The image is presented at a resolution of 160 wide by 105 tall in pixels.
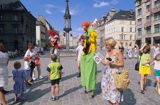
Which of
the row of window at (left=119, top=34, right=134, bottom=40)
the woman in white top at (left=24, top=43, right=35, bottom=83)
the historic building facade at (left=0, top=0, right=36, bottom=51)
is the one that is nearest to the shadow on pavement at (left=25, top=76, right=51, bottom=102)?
the woman in white top at (left=24, top=43, right=35, bottom=83)

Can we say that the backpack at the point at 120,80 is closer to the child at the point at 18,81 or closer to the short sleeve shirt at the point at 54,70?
the short sleeve shirt at the point at 54,70

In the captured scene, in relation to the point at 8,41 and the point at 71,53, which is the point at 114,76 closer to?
the point at 71,53

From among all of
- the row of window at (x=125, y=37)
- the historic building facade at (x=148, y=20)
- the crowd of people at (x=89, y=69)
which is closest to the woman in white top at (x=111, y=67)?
the crowd of people at (x=89, y=69)

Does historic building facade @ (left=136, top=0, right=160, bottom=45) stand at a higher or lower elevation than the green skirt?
higher

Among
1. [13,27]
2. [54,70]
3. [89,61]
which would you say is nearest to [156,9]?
[13,27]

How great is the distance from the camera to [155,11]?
57.0 meters

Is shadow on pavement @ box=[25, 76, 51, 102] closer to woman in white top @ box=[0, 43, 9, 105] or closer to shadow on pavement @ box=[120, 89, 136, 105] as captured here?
woman in white top @ box=[0, 43, 9, 105]

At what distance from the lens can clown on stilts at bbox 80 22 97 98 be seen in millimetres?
8258

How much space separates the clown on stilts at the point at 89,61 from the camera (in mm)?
8258

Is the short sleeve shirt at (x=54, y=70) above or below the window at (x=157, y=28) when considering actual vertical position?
below

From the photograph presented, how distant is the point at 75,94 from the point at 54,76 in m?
1.35

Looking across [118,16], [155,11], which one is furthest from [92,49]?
[118,16]

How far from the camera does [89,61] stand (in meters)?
8.30

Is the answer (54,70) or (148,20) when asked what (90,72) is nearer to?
(54,70)
